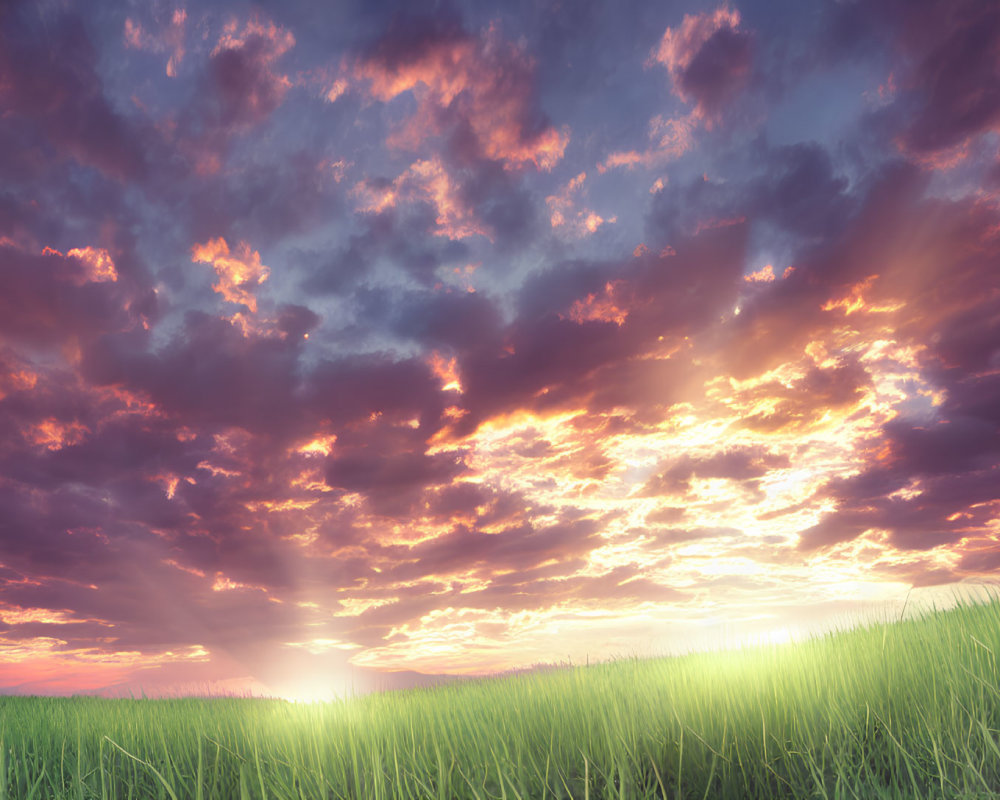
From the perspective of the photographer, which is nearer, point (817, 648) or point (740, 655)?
point (817, 648)

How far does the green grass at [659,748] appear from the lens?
3180mm

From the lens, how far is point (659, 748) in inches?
142

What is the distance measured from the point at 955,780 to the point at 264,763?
3.88m

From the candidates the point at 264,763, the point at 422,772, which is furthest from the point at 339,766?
the point at 422,772

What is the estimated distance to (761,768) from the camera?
11.8ft

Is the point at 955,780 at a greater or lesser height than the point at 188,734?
lesser

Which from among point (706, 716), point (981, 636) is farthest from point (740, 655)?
point (706, 716)

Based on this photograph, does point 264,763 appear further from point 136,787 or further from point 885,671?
point 885,671

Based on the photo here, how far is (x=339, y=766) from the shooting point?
373cm

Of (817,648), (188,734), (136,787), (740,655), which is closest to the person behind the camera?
(136,787)

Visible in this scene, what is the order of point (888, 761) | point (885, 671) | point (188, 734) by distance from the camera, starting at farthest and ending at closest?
point (188, 734) → point (885, 671) → point (888, 761)

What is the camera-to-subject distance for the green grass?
3180 mm

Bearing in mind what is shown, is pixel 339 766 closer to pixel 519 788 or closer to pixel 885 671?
pixel 519 788

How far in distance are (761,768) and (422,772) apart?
1.99 meters
